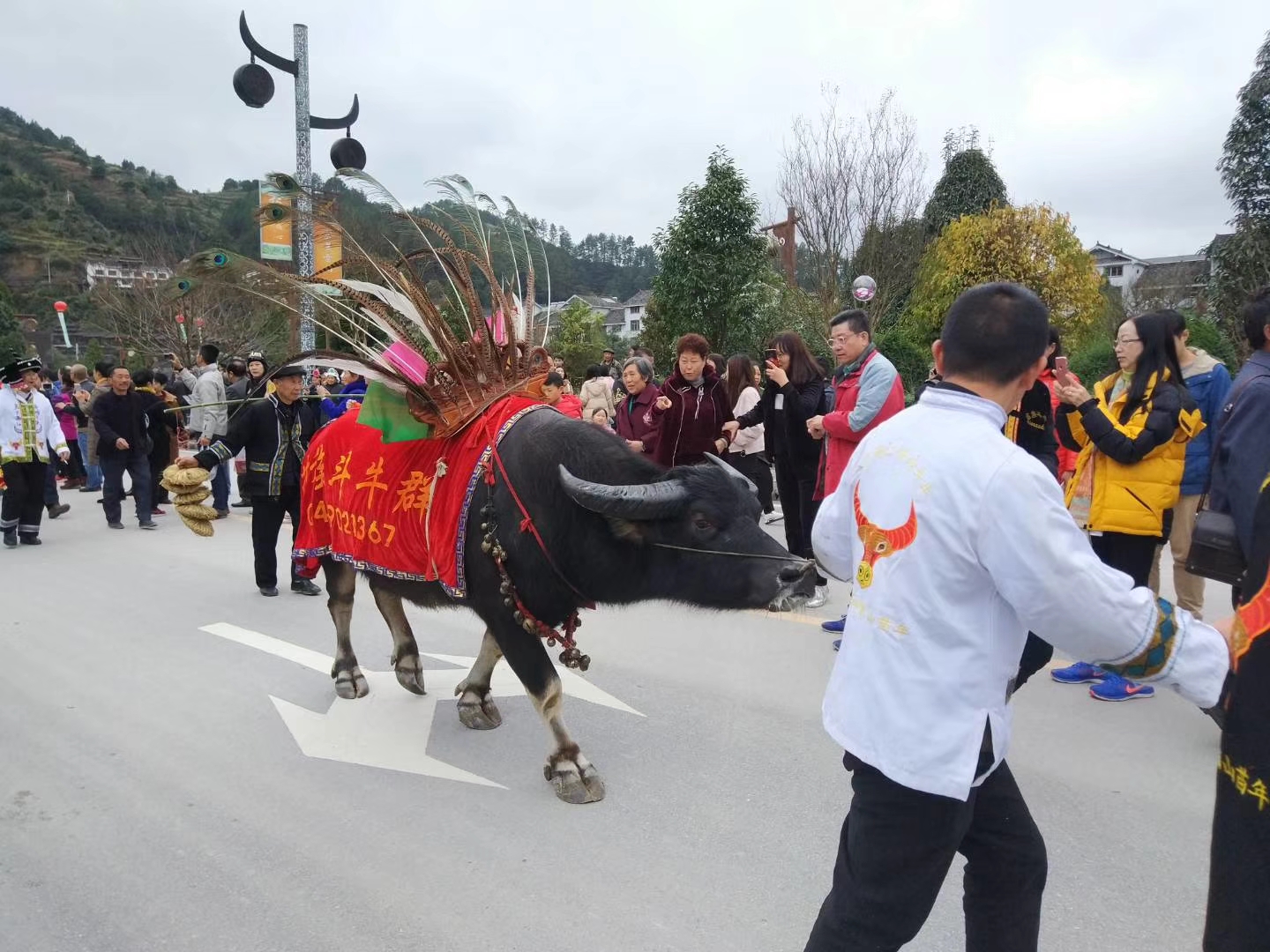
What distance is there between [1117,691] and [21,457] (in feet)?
32.9

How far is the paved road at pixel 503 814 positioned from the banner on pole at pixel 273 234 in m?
2.40

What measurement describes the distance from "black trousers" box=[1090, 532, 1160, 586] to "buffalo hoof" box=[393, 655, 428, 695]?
11.9ft

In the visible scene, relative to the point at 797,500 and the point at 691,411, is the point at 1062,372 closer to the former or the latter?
the point at 797,500

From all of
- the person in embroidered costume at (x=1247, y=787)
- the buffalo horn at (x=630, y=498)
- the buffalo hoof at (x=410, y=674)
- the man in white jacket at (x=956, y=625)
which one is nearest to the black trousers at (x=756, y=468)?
the buffalo hoof at (x=410, y=674)

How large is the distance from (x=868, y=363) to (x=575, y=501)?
2.60 meters

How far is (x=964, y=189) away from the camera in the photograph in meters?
23.8

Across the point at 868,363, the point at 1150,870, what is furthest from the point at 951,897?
the point at 868,363

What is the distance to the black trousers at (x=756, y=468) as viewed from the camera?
24.7 ft

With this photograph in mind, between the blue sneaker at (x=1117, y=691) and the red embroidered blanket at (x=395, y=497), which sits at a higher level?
the red embroidered blanket at (x=395, y=497)

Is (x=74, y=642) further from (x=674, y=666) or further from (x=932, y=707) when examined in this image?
(x=932, y=707)

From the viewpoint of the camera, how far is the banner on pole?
3900 millimetres

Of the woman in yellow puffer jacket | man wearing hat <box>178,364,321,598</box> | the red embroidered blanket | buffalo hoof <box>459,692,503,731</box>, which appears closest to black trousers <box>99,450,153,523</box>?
man wearing hat <box>178,364,321,598</box>

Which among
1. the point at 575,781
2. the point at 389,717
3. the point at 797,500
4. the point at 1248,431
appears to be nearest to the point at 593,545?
the point at 575,781

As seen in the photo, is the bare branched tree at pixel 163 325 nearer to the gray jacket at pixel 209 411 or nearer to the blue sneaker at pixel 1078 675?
the gray jacket at pixel 209 411
